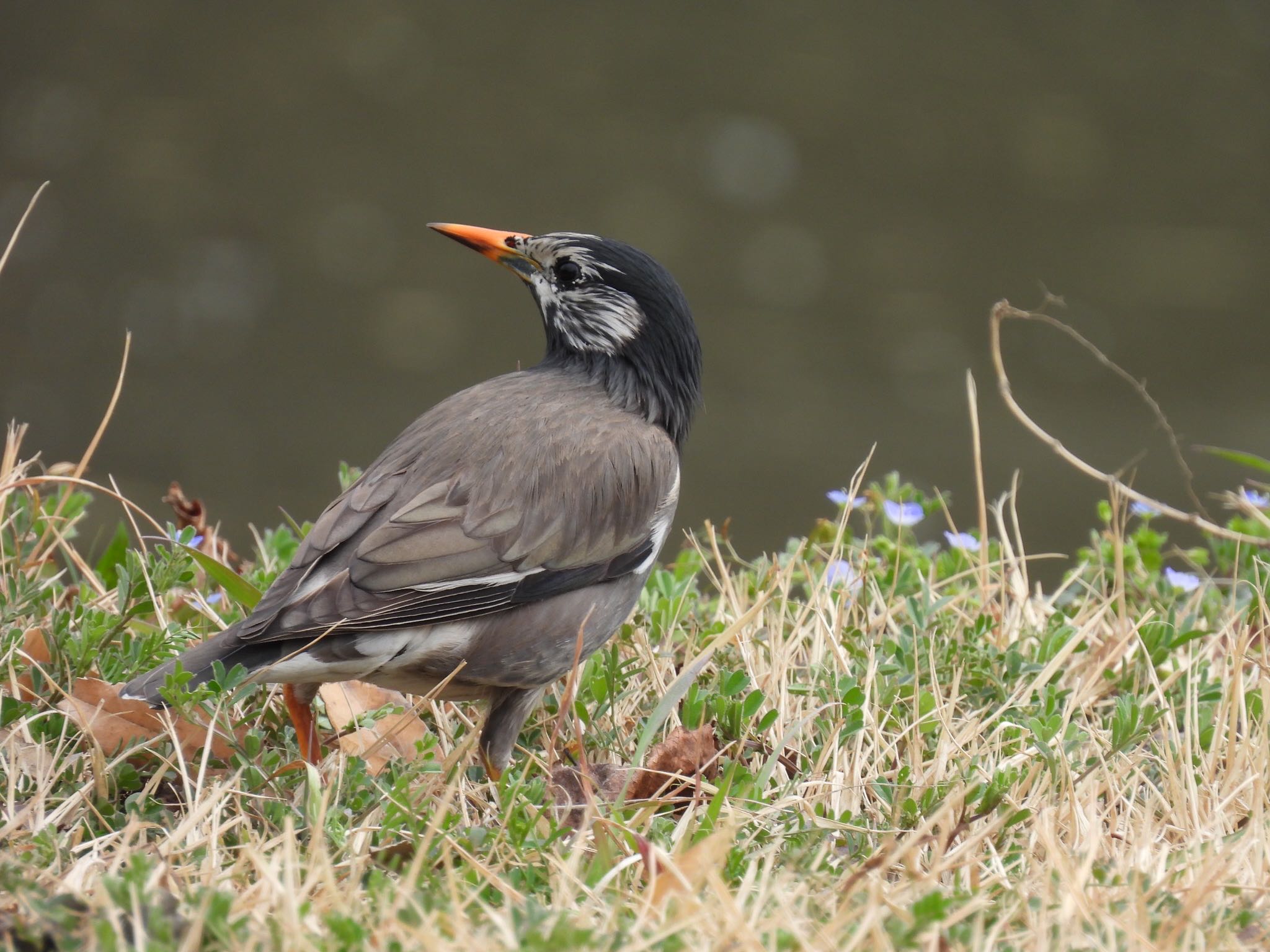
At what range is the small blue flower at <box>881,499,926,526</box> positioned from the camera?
4188 mm

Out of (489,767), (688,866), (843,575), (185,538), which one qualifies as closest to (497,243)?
(185,538)

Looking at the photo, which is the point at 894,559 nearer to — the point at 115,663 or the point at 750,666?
the point at 750,666

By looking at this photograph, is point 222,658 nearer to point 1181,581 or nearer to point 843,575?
point 843,575

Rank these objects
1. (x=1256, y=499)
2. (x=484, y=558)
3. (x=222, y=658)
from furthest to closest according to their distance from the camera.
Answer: (x=1256, y=499) < (x=484, y=558) < (x=222, y=658)

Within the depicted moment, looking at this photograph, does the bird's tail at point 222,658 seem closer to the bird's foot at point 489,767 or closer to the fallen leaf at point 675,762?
the bird's foot at point 489,767

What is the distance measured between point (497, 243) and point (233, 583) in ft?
3.81

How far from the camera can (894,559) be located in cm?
414

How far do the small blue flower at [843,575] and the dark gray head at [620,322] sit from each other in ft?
1.68

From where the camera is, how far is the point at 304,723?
3.17 metres

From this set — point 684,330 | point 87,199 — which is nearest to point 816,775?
point 684,330

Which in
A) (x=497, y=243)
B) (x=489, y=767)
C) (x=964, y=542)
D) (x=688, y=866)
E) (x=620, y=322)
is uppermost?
(x=497, y=243)

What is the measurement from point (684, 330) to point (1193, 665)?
57.1 inches

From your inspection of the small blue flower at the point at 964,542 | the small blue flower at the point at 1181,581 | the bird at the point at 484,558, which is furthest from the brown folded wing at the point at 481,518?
the small blue flower at the point at 1181,581

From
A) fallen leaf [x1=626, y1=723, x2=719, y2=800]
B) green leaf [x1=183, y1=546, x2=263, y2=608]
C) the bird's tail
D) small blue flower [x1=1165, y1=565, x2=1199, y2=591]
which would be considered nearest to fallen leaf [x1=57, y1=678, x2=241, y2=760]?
the bird's tail
